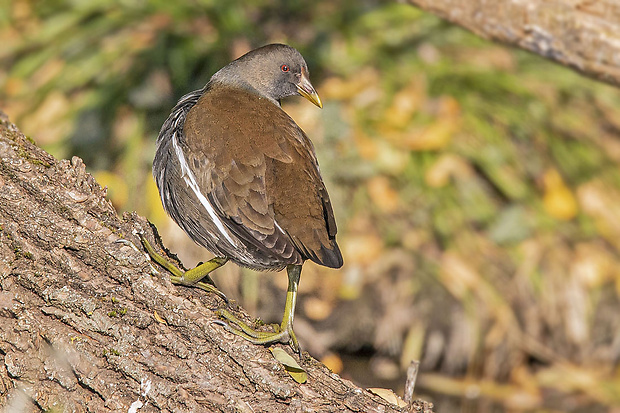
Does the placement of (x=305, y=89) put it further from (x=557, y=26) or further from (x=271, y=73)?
(x=557, y=26)

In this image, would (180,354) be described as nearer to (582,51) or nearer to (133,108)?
(582,51)

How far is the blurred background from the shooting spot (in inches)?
187

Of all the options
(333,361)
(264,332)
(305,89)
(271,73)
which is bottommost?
(333,361)

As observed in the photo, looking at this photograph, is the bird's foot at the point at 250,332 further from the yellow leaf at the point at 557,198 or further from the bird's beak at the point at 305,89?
the yellow leaf at the point at 557,198

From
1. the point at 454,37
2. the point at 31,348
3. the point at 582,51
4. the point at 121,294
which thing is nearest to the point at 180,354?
the point at 121,294

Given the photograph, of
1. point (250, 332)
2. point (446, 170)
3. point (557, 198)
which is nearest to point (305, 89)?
point (250, 332)

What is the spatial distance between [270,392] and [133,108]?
341cm

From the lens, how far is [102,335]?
6.56 feet

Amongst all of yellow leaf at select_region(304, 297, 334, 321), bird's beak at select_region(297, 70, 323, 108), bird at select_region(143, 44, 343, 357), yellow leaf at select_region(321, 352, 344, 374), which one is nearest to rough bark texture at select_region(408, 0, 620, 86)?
bird's beak at select_region(297, 70, 323, 108)

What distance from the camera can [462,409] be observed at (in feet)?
15.1

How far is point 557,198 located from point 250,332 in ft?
11.9

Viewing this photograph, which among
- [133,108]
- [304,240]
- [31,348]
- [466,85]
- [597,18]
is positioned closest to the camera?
[31,348]

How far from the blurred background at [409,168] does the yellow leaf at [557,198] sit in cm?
1

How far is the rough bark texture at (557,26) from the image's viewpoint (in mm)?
3215
